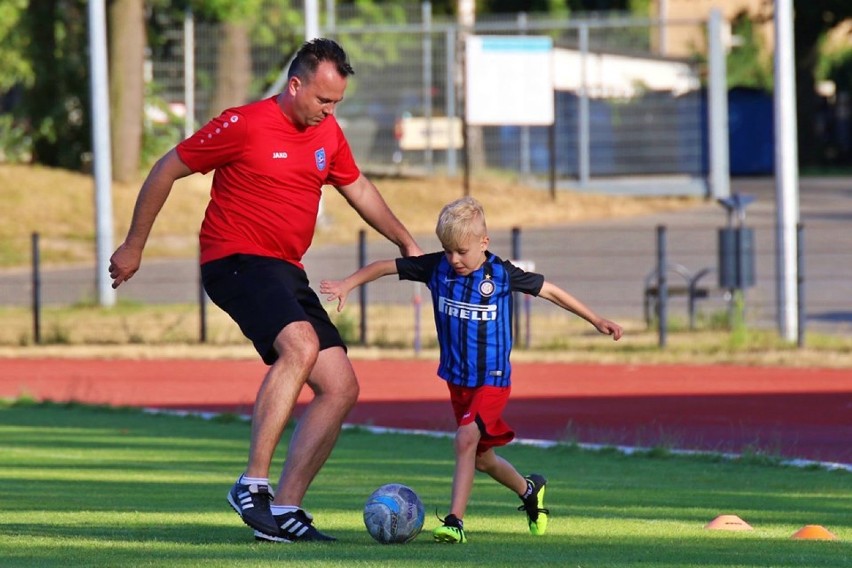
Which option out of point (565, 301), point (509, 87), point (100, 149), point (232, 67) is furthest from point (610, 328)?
point (232, 67)

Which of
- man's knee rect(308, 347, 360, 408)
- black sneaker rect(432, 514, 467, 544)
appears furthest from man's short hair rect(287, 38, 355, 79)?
black sneaker rect(432, 514, 467, 544)

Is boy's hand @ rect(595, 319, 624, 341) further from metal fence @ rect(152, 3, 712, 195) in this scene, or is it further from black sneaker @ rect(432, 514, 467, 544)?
metal fence @ rect(152, 3, 712, 195)

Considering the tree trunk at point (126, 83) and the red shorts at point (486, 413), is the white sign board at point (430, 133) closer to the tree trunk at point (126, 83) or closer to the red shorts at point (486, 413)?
the tree trunk at point (126, 83)

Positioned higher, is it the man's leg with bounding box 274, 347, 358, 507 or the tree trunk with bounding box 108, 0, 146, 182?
the tree trunk with bounding box 108, 0, 146, 182

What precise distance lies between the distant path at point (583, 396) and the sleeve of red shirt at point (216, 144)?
247 inches

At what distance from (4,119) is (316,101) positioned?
35778 millimetres

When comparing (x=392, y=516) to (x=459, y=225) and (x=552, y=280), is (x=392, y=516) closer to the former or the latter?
(x=459, y=225)

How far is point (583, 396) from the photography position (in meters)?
17.1

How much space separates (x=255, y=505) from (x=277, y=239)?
1.17 meters

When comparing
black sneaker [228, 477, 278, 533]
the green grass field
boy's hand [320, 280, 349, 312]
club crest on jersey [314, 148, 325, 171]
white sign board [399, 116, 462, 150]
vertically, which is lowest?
the green grass field

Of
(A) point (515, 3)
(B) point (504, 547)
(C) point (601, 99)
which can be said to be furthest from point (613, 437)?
(A) point (515, 3)

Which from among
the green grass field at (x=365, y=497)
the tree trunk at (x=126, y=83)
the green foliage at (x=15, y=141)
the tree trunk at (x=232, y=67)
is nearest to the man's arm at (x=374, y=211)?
the green grass field at (x=365, y=497)

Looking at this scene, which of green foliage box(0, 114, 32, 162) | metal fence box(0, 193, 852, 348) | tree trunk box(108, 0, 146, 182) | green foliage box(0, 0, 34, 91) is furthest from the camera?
green foliage box(0, 114, 32, 162)

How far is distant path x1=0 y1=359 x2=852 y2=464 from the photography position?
13.8 metres
